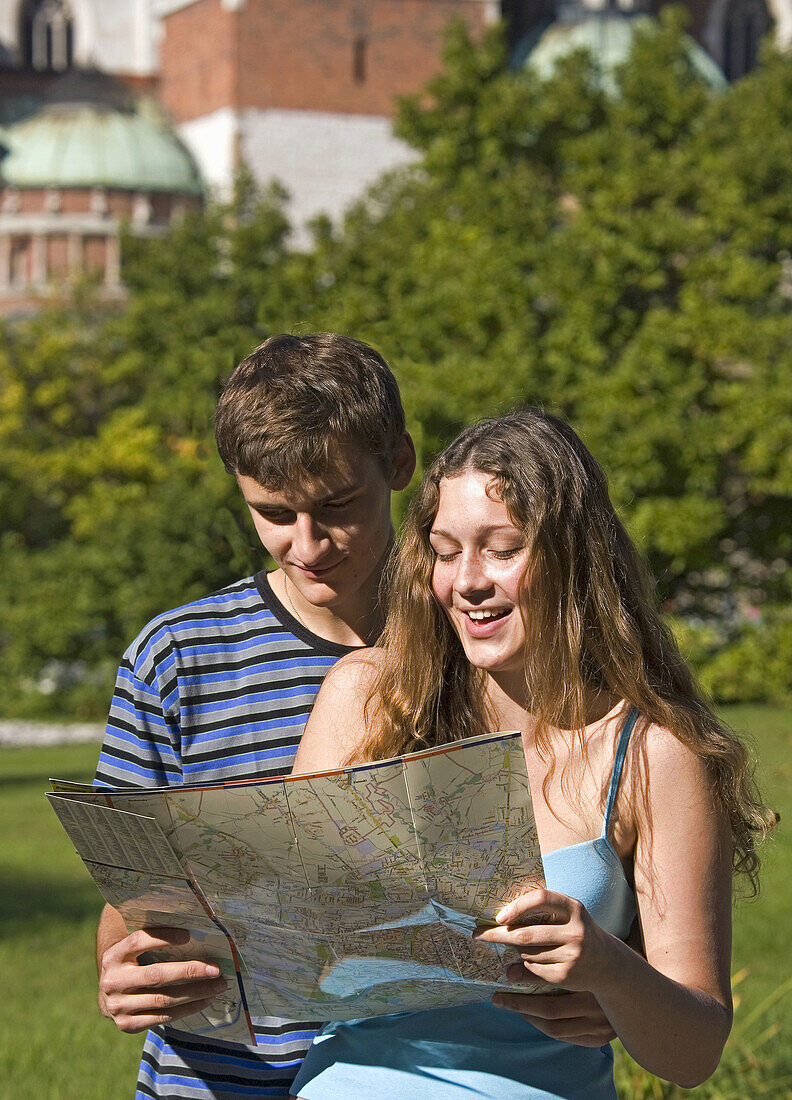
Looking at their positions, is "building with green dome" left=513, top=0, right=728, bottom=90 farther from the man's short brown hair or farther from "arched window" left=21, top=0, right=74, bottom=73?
the man's short brown hair

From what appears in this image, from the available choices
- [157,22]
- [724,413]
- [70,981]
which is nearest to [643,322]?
[724,413]

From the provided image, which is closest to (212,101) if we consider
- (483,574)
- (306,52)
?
(306,52)

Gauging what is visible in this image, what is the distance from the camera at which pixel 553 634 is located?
1.98 meters

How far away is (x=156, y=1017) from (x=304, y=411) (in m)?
0.89

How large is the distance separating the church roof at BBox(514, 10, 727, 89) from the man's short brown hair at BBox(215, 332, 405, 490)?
32.6 m

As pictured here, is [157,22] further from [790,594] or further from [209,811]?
[209,811]

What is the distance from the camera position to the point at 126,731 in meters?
2.21

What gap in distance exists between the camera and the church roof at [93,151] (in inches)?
1236

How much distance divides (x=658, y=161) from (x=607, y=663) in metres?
17.1

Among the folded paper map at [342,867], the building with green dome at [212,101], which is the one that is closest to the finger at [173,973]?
the folded paper map at [342,867]

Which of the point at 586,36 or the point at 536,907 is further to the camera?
the point at 586,36

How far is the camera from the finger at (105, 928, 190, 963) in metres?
1.97

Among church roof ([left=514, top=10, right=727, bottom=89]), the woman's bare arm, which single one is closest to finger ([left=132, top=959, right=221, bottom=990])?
the woman's bare arm

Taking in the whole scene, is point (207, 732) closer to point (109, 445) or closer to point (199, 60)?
point (109, 445)
